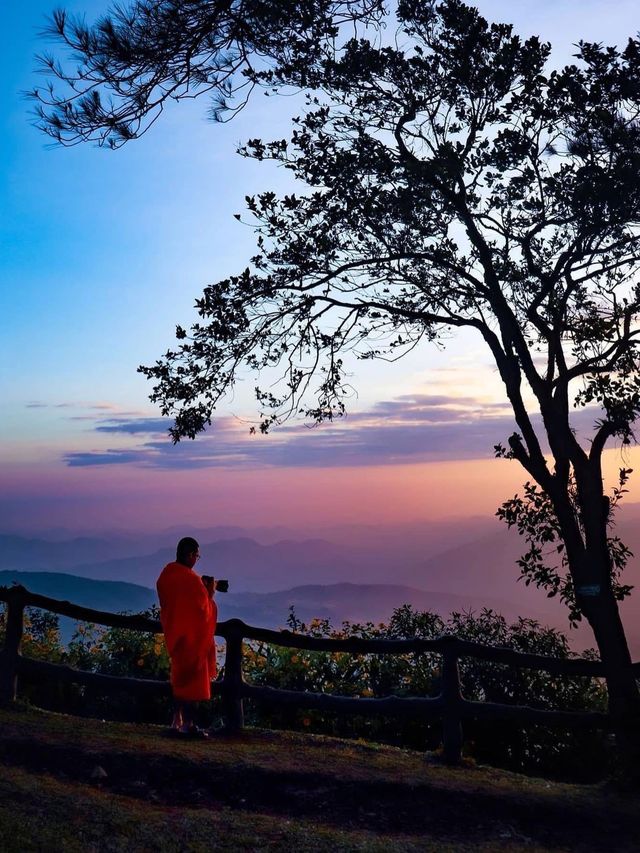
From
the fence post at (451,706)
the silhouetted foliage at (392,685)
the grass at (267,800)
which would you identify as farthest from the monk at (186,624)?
the fence post at (451,706)

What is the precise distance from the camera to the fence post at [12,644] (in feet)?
39.3

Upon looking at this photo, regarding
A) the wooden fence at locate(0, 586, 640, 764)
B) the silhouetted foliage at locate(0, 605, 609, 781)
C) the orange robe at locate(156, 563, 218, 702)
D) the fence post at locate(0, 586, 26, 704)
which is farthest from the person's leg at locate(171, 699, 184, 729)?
the fence post at locate(0, 586, 26, 704)

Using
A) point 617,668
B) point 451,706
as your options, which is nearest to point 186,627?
point 451,706

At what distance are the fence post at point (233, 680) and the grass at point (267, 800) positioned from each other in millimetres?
427

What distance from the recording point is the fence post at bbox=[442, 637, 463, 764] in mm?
10828

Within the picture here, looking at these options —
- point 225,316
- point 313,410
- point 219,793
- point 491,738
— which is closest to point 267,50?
point 225,316

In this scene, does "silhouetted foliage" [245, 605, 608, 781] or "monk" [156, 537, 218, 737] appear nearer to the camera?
"monk" [156, 537, 218, 737]

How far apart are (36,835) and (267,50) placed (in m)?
9.28

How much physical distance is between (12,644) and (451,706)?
6.18 metres

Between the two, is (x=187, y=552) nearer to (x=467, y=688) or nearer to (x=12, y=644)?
(x=12, y=644)

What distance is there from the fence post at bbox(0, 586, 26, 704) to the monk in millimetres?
2519

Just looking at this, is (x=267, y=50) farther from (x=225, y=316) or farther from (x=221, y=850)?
(x=221, y=850)

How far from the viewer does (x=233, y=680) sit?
11523mm

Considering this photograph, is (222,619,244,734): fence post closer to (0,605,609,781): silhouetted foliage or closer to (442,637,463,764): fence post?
(0,605,609,781): silhouetted foliage
